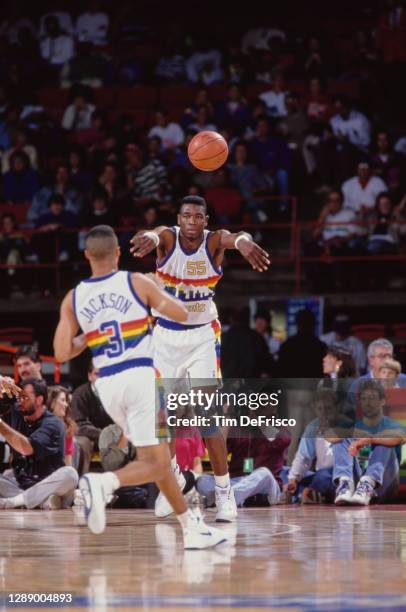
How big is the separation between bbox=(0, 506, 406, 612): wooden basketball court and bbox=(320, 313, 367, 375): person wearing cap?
18.1 feet

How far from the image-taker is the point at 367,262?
54.7ft

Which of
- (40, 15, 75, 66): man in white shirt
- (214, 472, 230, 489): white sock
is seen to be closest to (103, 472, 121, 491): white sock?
(214, 472, 230, 489): white sock

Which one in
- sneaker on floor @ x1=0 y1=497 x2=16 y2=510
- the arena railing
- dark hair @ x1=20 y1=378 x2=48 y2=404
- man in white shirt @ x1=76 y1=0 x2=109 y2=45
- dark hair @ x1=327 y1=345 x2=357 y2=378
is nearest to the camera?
sneaker on floor @ x1=0 y1=497 x2=16 y2=510

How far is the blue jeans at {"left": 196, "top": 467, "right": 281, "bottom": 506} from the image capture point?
35.2 feet

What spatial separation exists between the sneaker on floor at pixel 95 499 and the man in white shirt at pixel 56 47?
16657 millimetres

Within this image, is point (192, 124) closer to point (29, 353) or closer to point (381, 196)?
point (381, 196)

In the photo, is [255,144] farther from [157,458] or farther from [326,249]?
[157,458]

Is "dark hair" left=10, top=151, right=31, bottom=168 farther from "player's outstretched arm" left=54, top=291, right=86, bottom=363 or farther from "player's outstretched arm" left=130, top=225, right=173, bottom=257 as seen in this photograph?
"player's outstretched arm" left=54, top=291, right=86, bottom=363

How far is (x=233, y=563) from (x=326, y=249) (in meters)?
10.5

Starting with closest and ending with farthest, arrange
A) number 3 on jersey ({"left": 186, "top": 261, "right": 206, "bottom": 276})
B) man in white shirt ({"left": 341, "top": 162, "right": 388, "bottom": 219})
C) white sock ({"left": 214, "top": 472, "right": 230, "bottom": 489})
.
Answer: white sock ({"left": 214, "top": 472, "right": 230, "bottom": 489}) < number 3 on jersey ({"left": 186, "top": 261, "right": 206, "bottom": 276}) < man in white shirt ({"left": 341, "top": 162, "right": 388, "bottom": 219})

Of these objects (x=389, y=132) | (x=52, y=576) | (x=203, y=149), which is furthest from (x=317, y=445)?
(x=389, y=132)

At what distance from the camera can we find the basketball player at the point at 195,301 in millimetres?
9023

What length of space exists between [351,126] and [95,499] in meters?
13.2

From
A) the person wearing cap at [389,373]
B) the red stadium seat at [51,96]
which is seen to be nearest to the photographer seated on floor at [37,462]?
the person wearing cap at [389,373]
